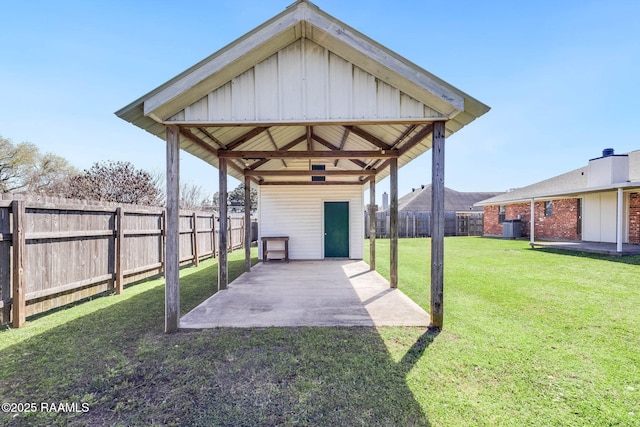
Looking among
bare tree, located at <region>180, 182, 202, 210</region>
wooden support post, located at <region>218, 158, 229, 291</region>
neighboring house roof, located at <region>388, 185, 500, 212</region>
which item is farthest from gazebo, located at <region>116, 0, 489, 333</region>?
neighboring house roof, located at <region>388, 185, 500, 212</region>

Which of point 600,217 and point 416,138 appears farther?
point 600,217

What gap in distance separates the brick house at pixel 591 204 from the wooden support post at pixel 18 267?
52.0ft

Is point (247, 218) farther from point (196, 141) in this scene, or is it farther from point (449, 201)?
point (449, 201)

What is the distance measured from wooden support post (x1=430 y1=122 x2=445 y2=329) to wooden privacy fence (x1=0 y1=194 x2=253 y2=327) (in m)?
5.52

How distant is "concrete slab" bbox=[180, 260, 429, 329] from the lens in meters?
4.08

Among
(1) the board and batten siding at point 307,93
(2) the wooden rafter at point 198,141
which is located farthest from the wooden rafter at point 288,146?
(1) the board and batten siding at point 307,93

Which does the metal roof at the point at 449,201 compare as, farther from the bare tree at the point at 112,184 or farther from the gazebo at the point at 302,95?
the gazebo at the point at 302,95

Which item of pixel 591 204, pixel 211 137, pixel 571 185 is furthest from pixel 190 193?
pixel 591 204

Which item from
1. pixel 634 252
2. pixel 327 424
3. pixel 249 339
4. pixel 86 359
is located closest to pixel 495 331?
pixel 327 424

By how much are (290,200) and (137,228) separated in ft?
16.9

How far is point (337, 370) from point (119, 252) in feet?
17.3

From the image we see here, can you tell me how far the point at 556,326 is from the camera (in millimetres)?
3887

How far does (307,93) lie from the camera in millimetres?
3680

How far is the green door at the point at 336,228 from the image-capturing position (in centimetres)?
1058
